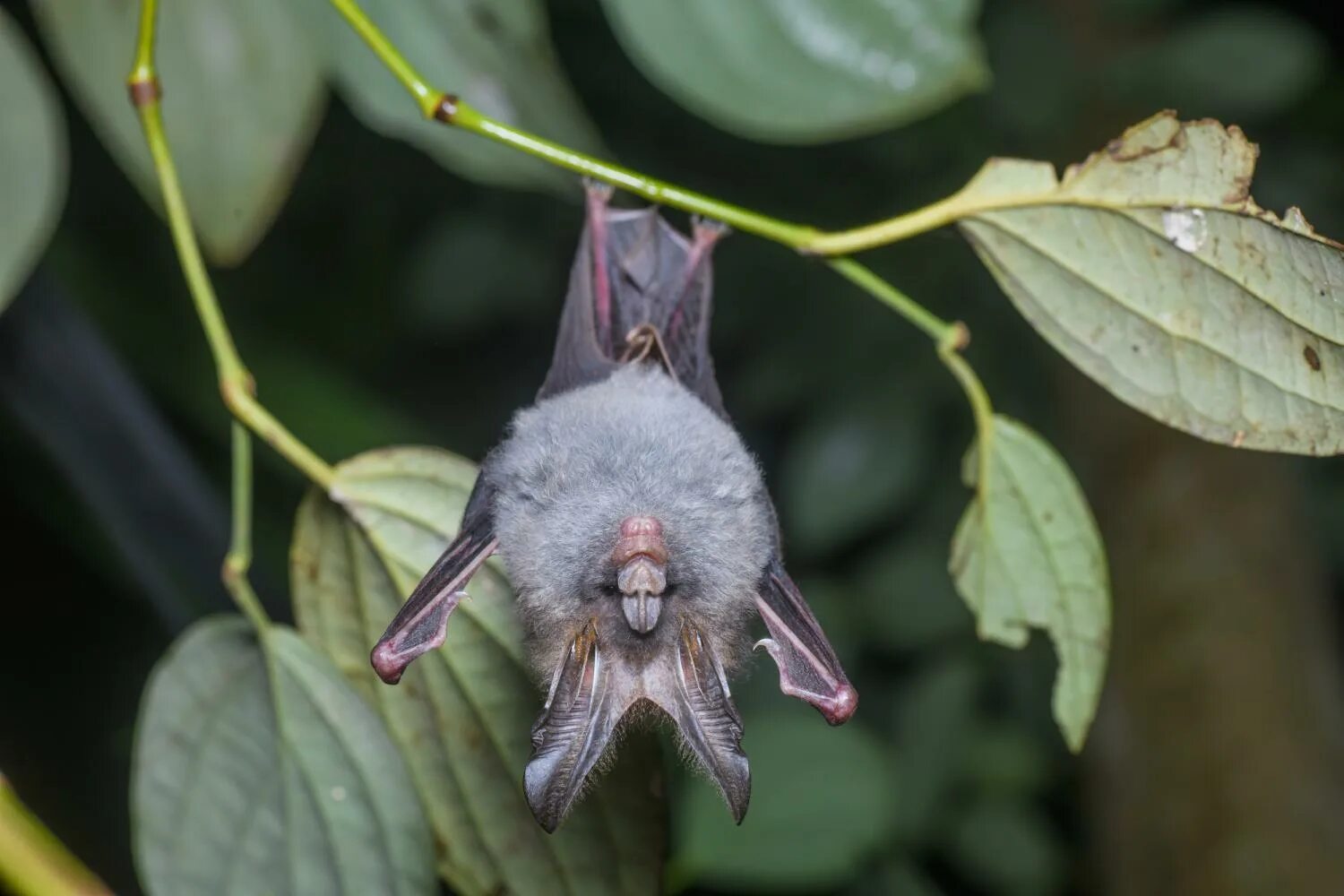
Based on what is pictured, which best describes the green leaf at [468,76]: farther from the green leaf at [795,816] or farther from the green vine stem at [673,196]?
the green leaf at [795,816]

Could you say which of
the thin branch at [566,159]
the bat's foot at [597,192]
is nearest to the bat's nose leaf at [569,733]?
the thin branch at [566,159]

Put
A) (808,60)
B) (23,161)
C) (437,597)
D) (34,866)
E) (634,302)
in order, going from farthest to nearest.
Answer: (634,302), (808,60), (23,161), (437,597), (34,866)

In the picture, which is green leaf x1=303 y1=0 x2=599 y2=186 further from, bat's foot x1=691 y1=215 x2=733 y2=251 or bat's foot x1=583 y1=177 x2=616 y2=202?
bat's foot x1=691 y1=215 x2=733 y2=251

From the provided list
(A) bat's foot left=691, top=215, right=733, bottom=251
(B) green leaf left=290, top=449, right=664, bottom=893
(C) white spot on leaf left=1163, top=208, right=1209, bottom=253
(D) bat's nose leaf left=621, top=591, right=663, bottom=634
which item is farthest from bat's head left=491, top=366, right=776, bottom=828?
(C) white spot on leaf left=1163, top=208, right=1209, bottom=253

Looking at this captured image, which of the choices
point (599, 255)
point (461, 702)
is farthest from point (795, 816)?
point (599, 255)

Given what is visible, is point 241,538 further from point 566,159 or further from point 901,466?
point 901,466
